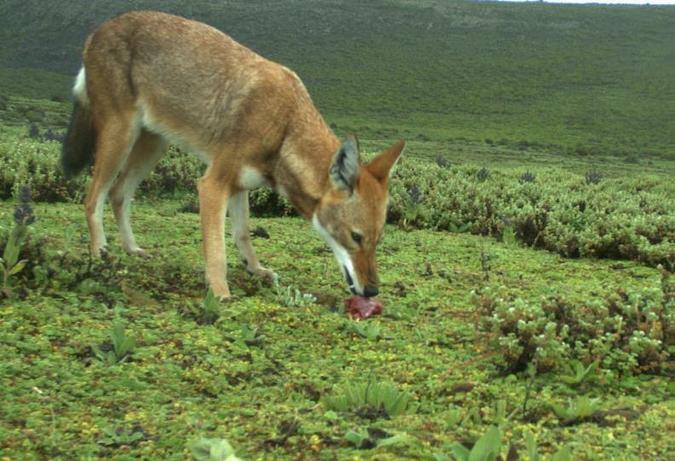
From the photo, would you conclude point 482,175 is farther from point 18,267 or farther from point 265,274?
point 18,267

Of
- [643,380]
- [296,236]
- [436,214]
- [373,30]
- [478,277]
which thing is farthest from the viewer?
[373,30]

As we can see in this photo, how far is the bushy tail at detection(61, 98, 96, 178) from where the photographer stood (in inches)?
321

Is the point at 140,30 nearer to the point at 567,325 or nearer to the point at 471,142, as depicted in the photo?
the point at 567,325

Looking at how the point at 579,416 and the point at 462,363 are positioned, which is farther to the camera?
the point at 462,363

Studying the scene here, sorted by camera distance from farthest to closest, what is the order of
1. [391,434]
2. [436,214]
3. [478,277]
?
[436,214]
[478,277]
[391,434]

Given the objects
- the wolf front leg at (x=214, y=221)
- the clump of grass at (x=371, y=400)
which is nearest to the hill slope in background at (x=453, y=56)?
the wolf front leg at (x=214, y=221)

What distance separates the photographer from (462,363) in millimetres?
5035

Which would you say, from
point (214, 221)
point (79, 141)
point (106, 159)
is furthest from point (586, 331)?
point (79, 141)

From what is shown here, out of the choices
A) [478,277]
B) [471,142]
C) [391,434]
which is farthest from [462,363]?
[471,142]

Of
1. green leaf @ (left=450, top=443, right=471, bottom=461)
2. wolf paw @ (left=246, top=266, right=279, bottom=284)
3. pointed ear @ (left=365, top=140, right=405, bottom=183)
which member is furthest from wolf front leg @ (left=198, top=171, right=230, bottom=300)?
green leaf @ (left=450, top=443, right=471, bottom=461)

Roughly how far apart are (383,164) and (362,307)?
1.04 m

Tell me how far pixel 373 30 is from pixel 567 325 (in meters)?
87.2

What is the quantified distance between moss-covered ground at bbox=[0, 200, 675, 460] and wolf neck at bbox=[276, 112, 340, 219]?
71cm

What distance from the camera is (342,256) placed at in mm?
6469
